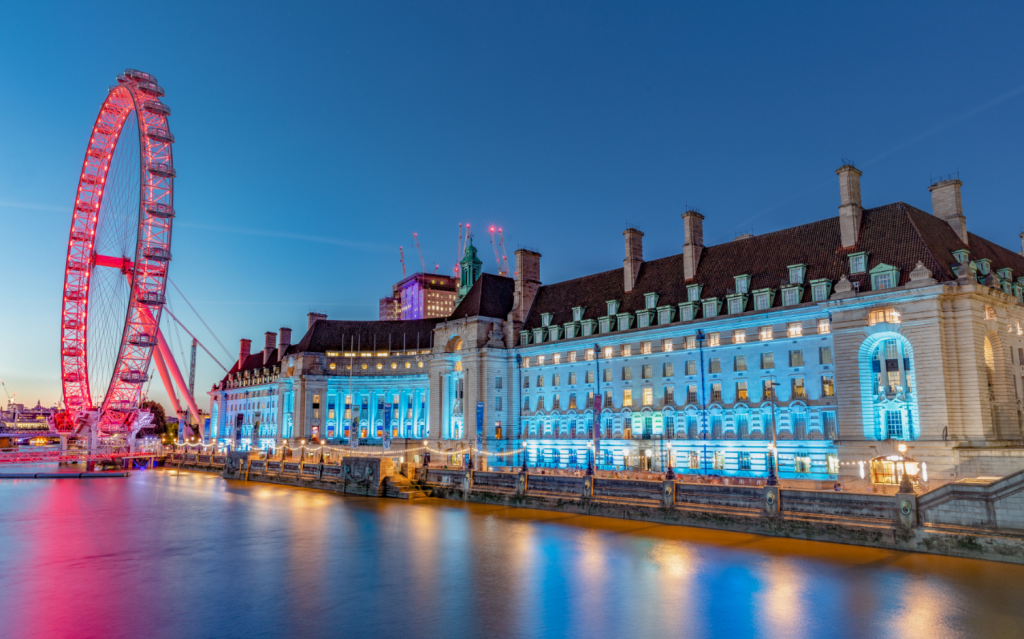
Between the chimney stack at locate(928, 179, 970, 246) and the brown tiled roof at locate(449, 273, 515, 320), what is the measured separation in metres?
51.9

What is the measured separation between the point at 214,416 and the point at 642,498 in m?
158

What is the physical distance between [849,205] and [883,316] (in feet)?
38.7

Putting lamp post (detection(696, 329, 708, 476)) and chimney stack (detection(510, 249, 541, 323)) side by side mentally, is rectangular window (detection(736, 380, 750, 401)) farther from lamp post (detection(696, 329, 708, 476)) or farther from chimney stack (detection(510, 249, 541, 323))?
chimney stack (detection(510, 249, 541, 323))

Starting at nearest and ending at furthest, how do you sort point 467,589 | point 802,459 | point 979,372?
point 467,589 → point 979,372 → point 802,459

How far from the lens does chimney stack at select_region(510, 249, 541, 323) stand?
94375 mm

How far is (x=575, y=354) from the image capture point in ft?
270

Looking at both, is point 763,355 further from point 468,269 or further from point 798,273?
point 468,269

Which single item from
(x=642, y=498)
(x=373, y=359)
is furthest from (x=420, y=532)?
(x=373, y=359)

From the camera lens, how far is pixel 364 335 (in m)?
132

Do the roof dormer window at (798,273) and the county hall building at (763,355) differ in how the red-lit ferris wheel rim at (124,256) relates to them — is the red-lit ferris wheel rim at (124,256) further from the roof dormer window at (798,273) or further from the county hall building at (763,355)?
the roof dormer window at (798,273)

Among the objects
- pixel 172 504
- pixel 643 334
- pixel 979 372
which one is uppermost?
pixel 643 334

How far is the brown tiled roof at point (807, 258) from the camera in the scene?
56.4 metres

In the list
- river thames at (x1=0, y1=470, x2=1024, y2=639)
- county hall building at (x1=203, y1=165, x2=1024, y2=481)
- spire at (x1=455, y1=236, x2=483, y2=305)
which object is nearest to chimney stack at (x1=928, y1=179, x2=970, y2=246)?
county hall building at (x1=203, y1=165, x2=1024, y2=481)

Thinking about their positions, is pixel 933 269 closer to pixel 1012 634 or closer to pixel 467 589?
pixel 1012 634
